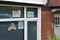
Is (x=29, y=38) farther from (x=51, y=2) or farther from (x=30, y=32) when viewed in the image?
(x=51, y=2)

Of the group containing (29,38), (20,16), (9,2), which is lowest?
(29,38)

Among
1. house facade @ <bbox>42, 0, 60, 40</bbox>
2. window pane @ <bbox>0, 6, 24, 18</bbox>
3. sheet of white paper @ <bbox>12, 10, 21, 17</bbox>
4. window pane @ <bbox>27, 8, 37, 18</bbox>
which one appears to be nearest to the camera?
window pane @ <bbox>0, 6, 24, 18</bbox>

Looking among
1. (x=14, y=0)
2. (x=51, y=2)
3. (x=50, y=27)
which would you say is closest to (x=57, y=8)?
(x=51, y=2)

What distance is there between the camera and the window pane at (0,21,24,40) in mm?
6655

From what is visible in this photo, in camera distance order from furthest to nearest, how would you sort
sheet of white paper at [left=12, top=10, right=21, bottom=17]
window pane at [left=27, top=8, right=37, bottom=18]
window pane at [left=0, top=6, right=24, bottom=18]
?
1. window pane at [left=27, top=8, right=37, bottom=18]
2. sheet of white paper at [left=12, top=10, right=21, bottom=17]
3. window pane at [left=0, top=6, right=24, bottom=18]

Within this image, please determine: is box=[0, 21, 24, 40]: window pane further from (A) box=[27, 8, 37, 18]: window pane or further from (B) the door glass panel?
(A) box=[27, 8, 37, 18]: window pane

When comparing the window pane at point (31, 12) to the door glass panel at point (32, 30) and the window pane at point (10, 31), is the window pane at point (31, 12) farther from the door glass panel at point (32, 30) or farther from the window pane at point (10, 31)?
the window pane at point (10, 31)

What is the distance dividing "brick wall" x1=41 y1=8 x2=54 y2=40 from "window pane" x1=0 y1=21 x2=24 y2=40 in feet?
3.46

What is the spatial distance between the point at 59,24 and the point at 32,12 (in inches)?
79.9

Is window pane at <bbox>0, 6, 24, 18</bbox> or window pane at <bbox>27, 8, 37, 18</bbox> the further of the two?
window pane at <bbox>27, 8, 37, 18</bbox>

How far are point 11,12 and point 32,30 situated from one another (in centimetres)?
131

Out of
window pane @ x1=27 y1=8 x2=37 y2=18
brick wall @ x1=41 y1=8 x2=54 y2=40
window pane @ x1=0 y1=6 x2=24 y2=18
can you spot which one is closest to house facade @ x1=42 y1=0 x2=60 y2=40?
brick wall @ x1=41 y1=8 x2=54 y2=40

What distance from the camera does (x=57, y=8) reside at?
7637mm

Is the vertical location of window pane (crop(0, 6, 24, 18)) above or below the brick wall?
above
